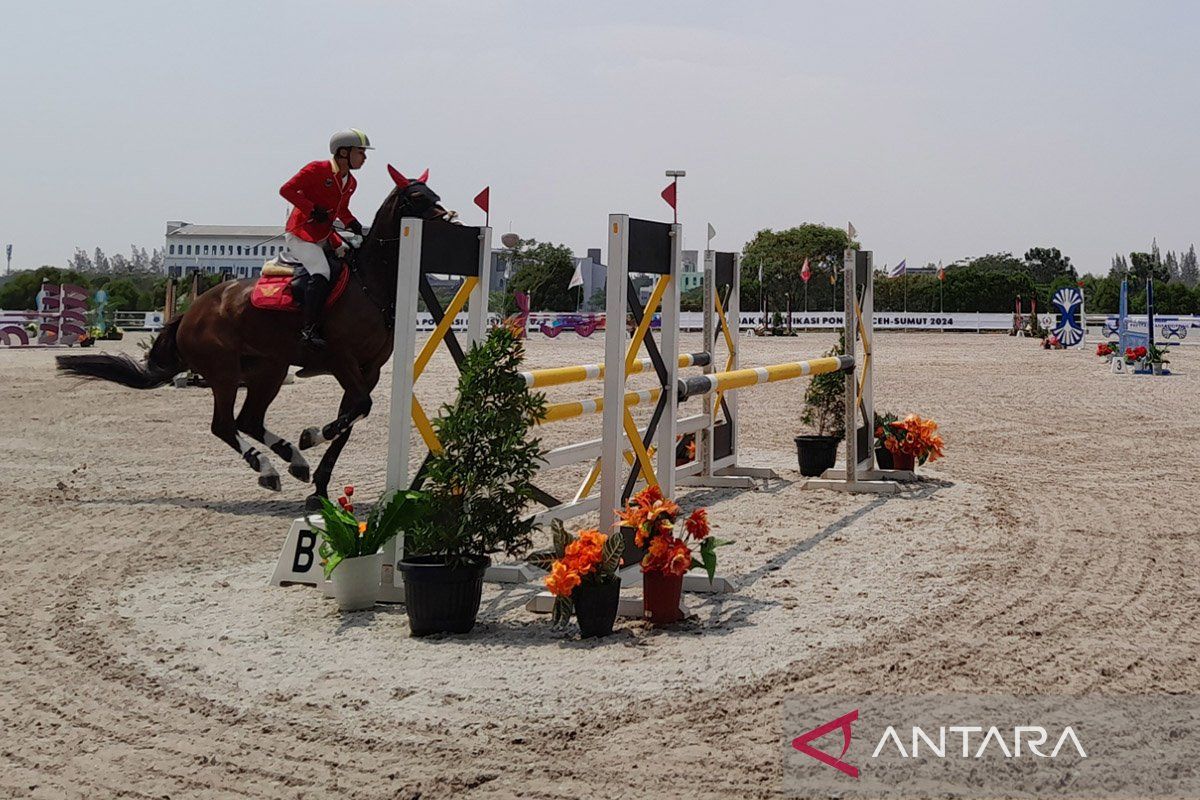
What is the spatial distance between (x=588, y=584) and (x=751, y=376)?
9.89ft

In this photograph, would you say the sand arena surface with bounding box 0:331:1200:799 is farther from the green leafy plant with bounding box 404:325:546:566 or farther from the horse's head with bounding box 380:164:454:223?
the horse's head with bounding box 380:164:454:223

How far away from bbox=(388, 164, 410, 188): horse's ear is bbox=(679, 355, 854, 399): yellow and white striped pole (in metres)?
2.06

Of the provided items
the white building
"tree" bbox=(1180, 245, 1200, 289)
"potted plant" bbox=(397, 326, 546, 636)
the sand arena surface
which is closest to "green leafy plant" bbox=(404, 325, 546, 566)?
"potted plant" bbox=(397, 326, 546, 636)

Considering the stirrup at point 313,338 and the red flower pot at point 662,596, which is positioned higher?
the stirrup at point 313,338

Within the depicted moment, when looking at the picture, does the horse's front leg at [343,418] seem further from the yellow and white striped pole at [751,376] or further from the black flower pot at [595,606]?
the black flower pot at [595,606]

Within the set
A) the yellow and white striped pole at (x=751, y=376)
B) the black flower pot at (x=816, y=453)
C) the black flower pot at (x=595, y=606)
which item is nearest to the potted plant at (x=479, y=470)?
the black flower pot at (x=595, y=606)

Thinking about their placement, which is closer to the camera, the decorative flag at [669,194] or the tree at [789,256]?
the decorative flag at [669,194]

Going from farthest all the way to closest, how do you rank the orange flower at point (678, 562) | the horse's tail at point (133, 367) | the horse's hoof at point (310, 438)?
1. the horse's tail at point (133, 367)
2. the horse's hoof at point (310, 438)
3. the orange flower at point (678, 562)

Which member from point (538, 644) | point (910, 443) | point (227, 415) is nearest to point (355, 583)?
point (538, 644)

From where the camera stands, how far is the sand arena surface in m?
3.11

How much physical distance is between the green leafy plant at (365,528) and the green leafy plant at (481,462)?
0.32 ft

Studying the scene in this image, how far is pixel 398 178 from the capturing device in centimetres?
652

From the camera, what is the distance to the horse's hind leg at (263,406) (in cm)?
773

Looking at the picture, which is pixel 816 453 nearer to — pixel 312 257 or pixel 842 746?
pixel 312 257
